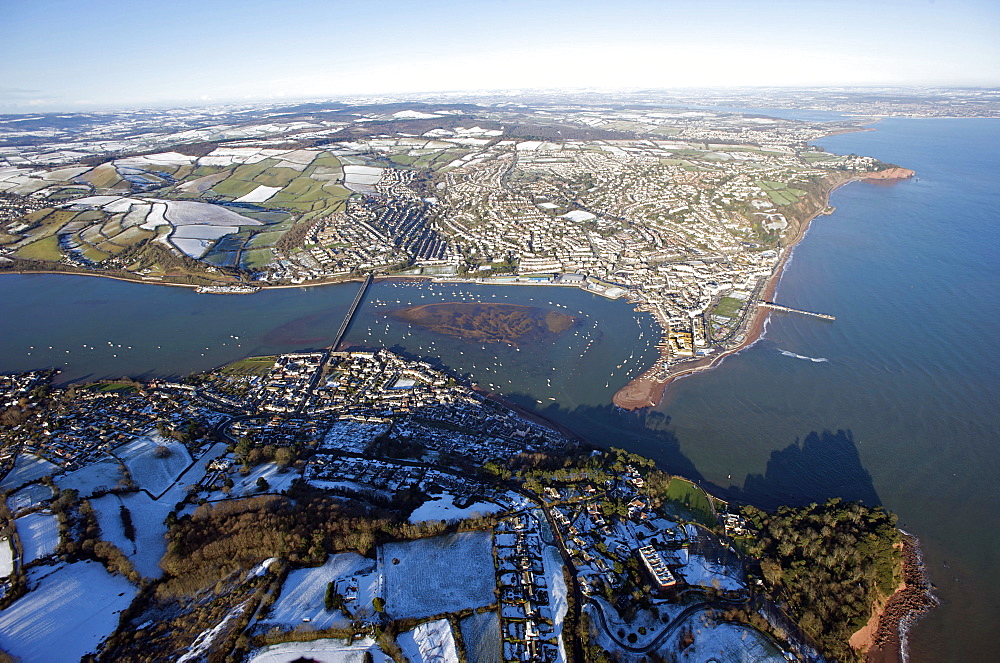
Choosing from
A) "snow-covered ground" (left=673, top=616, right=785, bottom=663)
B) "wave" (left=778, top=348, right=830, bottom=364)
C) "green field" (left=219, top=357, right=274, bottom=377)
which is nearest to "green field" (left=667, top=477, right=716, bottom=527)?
"snow-covered ground" (left=673, top=616, right=785, bottom=663)

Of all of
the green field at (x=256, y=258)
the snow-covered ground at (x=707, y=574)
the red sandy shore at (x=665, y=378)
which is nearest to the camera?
the snow-covered ground at (x=707, y=574)

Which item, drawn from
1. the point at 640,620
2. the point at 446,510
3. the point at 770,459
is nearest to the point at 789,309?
the point at 770,459

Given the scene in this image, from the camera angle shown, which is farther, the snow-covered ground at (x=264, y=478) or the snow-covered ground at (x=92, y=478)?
the snow-covered ground at (x=264, y=478)

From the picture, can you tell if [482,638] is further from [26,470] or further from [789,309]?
[789,309]

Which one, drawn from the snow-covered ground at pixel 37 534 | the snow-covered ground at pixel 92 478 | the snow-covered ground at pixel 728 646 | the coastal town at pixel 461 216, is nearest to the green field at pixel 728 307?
the coastal town at pixel 461 216

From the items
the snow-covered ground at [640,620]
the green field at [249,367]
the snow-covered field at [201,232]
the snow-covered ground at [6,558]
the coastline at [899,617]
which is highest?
the snow-covered field at [201,232]

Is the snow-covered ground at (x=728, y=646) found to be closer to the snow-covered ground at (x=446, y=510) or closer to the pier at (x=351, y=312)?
the snow-covered ground at (x=446, y=510)

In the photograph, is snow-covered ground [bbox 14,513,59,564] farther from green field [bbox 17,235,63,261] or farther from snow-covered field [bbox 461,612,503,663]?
green field [bbox 17,235,63,261]
